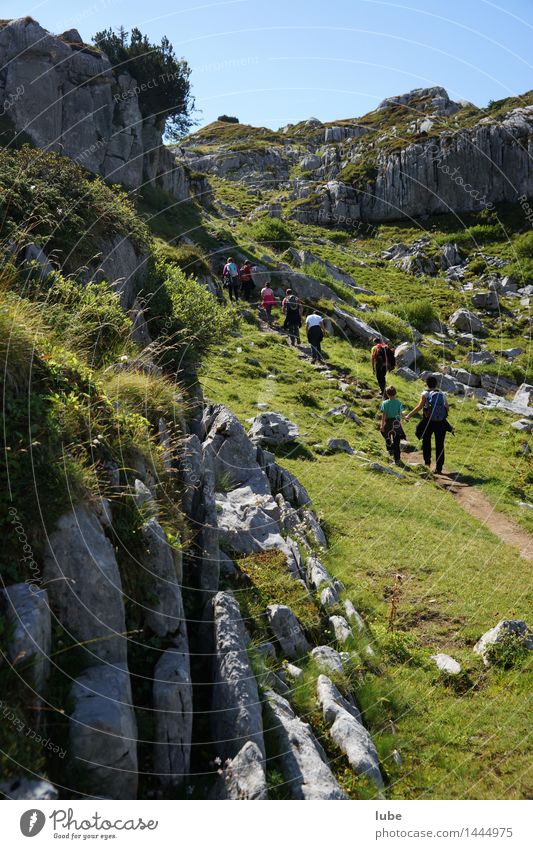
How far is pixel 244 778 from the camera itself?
6137 millimetres

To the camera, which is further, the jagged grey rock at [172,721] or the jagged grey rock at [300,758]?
the jagged grey rock at [300,758]

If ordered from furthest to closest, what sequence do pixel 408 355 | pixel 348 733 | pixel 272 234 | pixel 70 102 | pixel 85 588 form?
pixel 272 234
pixel 70 102
pixel 408 355
pixel 348 733
pixel 85 588

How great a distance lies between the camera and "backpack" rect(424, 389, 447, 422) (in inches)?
782

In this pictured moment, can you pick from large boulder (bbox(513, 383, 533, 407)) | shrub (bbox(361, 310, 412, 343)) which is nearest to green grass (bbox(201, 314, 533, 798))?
large boulder (bbox(513, 383, 533, 407))

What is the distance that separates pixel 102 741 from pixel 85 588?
155 centimetres

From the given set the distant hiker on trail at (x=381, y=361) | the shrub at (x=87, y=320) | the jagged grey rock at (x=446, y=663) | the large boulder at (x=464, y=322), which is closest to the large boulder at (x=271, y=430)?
the shrub at (x=87, y=320)

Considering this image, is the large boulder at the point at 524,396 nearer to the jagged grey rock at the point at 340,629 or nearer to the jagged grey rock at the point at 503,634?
the jagged grey rock at the point at 503,634

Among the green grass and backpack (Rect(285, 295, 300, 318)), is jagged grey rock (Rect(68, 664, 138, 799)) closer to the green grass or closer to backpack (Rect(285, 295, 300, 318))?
the green grass

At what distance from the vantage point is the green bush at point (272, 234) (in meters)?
49.1

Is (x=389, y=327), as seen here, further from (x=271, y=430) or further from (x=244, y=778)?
(x=244, y=778)

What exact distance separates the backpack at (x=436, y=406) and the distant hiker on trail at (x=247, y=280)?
1637 centimetres

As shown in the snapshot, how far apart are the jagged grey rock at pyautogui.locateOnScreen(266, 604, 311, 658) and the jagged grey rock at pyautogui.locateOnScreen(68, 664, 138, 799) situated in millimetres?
3556

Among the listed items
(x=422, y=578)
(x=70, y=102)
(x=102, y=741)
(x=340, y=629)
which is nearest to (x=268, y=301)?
(x=70, y=102)

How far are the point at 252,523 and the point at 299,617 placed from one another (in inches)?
90.8
